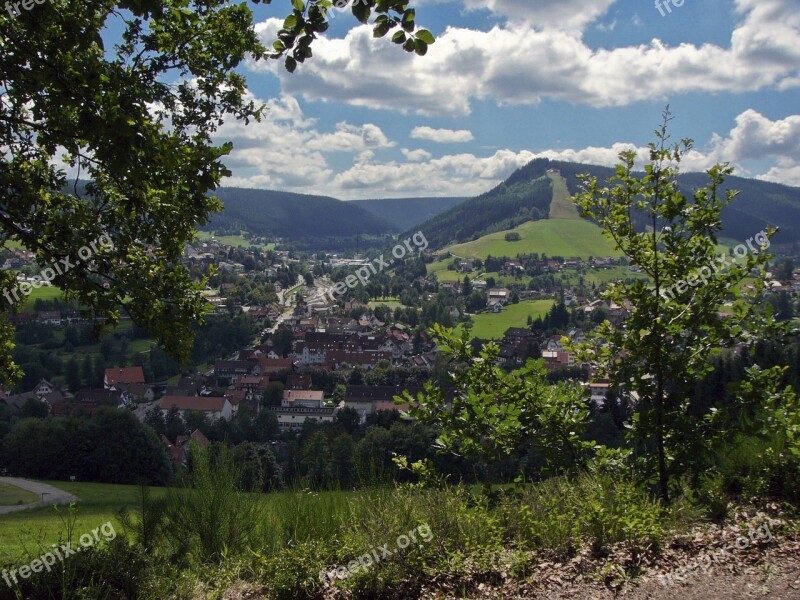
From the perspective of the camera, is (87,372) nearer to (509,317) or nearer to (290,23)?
(509,317)

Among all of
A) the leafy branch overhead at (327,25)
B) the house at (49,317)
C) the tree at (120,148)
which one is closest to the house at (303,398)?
the house at (49,317)

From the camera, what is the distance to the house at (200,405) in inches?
2205

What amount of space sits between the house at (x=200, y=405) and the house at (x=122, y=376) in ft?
31.0

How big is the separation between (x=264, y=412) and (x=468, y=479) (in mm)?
47835

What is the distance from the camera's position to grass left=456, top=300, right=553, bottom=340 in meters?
87.2

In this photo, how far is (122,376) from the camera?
67.9m

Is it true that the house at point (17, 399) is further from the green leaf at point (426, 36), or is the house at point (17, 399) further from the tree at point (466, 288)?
the tree at point (466, 288)

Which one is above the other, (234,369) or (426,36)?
(426,36)

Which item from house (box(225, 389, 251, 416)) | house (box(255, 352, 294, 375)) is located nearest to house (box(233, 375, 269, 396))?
house (box(225, 389, 251, 416))

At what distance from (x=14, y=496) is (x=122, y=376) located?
139 ft

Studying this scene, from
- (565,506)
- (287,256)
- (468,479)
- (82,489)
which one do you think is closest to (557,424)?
(565,506)

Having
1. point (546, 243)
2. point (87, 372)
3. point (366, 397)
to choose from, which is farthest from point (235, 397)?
point (546, 243)

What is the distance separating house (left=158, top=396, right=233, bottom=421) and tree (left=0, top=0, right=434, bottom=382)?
50.9 meters

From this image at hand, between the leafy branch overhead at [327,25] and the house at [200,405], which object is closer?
the leafy branch overhead at [327,25]
